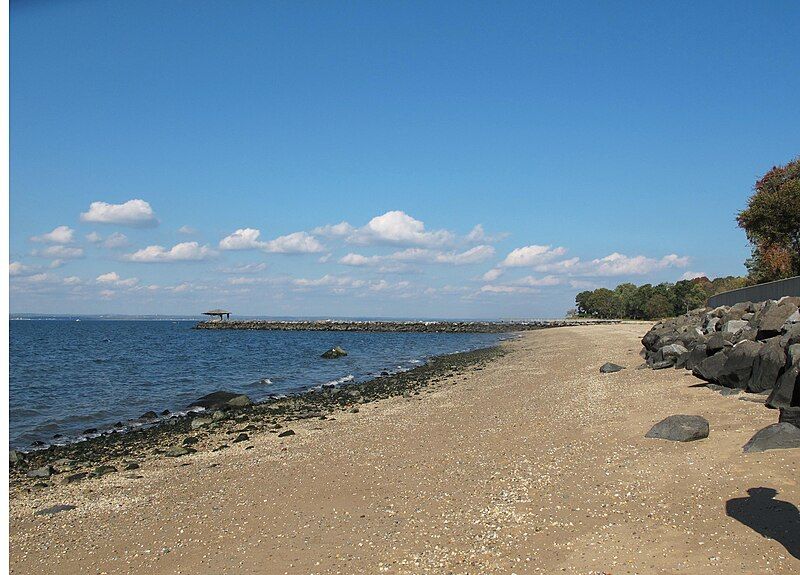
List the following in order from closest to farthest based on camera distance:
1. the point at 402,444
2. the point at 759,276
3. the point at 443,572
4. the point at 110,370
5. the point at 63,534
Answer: the point at 443,572, the point at 63,534, the point at 402,444, the point at 110,370, the point at 759,276

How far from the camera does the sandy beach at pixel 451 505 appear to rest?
24.6 feet

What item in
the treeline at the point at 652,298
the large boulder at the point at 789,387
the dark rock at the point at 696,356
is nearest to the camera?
the large boulder at the point at 789,387

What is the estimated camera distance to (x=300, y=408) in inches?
922

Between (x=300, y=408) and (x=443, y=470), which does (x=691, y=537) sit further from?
(x=300, y=408)

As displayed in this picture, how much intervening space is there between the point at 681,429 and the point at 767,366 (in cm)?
469

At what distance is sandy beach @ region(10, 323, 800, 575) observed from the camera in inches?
296

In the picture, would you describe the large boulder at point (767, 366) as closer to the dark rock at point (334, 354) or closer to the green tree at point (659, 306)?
the dark rock at point (334, 354)

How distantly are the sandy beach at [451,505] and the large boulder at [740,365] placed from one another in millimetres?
1199

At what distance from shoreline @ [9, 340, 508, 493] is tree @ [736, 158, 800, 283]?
26.1 metres

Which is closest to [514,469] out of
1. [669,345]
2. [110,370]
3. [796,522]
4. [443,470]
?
[443,470]

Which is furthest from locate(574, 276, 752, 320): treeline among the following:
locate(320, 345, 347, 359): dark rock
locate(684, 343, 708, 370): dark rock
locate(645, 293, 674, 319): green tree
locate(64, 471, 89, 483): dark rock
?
locate(64, 471, 89, 483): dark rock

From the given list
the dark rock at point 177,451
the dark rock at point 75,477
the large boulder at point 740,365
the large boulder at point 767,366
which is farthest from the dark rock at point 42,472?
the large boulder at point 740,365

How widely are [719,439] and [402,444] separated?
22.7 ft

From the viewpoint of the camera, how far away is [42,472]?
14453mm
